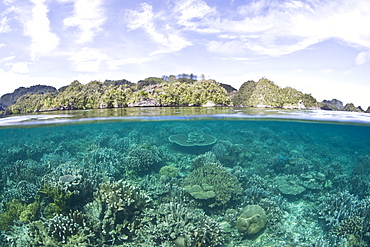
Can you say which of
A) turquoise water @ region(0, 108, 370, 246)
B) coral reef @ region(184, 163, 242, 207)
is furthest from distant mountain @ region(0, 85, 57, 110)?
coral reef @ region(184, 163, 242, 207)

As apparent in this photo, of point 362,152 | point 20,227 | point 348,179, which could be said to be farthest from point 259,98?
point 20,227

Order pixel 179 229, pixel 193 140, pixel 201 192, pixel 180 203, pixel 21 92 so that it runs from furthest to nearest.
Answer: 1. pixel 21 92
2. pixel 193 140
3. pixel 201 192
4. pixel 180 203
5. pixel 179 229

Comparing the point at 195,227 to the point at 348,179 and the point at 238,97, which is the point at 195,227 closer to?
the point at 348,179

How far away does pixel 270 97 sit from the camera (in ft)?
193

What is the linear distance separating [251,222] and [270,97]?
57.6 m

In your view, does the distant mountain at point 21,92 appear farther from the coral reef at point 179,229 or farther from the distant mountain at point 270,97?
the coral reef at point 179,229

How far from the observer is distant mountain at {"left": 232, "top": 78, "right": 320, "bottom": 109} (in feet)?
176

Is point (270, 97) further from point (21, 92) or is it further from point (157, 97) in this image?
point (21, 92)

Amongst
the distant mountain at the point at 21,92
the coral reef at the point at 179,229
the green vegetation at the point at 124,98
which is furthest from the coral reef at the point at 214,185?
the distant mountain at the point at 21,92

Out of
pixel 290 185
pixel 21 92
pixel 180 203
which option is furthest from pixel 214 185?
pixel 21 92

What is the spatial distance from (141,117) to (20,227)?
1424cm

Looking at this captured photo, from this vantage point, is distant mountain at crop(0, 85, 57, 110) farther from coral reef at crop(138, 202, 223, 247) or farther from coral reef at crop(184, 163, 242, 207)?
coral reef at crop(138, 202, 223, 247)

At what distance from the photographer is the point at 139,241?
5.80 metres

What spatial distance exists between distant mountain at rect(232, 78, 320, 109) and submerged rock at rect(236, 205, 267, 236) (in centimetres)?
4915
